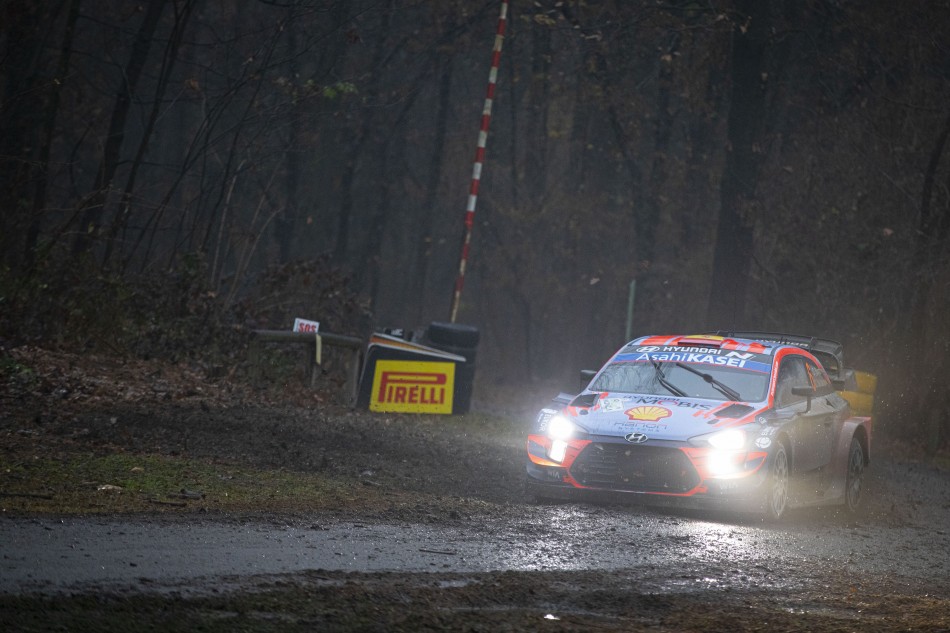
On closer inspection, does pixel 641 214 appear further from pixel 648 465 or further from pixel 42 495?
pixel 42 495

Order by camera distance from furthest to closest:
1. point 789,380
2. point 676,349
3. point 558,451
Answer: point 676,349 → point 789,380 → point 558,451

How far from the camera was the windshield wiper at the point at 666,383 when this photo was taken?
1231 centimetres

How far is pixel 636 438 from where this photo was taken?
11.4 m

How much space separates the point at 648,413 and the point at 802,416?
5.59 ft

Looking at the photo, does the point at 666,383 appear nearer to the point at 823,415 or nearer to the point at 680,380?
the point at 680,380

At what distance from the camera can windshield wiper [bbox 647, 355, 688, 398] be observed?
12.3 meters

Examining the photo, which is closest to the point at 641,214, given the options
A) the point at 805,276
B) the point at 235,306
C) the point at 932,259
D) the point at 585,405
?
the point at 805,276

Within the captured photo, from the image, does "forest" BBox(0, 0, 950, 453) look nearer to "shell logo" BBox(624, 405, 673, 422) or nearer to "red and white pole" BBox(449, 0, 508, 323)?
"red and white pole" BBox(449, 0, 508, 323)

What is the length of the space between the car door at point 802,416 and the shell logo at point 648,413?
1131mm

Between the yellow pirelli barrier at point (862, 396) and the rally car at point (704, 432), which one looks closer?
the rally car at point (704, 432)

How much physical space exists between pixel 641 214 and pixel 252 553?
31.2 meters

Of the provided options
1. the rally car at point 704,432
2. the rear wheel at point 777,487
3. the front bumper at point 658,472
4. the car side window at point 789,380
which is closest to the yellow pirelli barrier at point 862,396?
the car side window at point 789,380

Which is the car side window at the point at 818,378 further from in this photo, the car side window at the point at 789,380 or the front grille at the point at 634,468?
the front grille at the point at 634,468

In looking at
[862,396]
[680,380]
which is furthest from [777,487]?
[862,396]
